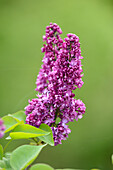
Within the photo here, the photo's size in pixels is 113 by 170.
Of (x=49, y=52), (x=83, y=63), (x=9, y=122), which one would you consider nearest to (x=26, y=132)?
(x=9, y=122)

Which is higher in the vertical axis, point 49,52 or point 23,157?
Result: point 49,52

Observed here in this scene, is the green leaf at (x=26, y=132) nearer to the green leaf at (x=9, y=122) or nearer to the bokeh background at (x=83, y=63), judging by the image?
the green leaf at (x=9, y=122)

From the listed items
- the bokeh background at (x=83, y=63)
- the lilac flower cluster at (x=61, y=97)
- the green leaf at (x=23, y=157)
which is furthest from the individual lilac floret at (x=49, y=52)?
the bokeh background at (x=83, y=63)

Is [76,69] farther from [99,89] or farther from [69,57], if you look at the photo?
[99,89]

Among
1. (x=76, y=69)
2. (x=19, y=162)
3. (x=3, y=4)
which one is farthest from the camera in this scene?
(x=3, y=4)

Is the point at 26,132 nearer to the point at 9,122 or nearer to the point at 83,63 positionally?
the point at 9,122

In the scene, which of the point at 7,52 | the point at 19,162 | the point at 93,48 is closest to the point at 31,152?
the point at 19,162

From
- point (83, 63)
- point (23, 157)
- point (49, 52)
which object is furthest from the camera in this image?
point (83, 63)
